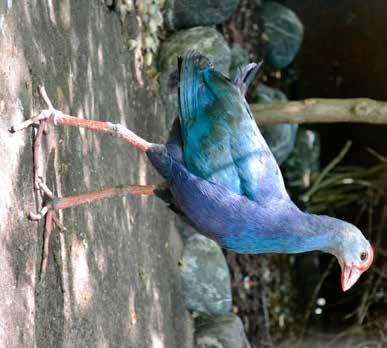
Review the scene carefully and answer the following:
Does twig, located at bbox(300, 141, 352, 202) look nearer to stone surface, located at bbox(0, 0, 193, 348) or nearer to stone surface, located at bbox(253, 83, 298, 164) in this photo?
stone surface, located at bbox(253, 83, 298, 164)

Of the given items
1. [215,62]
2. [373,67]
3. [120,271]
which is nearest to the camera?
[120,271]

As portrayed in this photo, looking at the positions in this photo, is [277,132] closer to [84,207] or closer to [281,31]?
[281,31]

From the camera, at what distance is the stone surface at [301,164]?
646cm

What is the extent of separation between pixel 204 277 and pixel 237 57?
6.02ft

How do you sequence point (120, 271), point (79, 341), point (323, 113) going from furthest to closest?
point (323, 113) → point (120, 271) → point (79, 341)

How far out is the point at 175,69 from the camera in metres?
4.97

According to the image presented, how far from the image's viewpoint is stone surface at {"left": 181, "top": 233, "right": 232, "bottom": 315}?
17.1 ft

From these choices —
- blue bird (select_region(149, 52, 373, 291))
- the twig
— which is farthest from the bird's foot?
the twig

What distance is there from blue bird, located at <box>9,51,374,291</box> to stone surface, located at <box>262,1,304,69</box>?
9.65ft

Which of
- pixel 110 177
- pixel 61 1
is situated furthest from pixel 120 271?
pixel 61 1

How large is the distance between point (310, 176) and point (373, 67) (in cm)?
117

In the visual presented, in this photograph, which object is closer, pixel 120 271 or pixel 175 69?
pixel 120 271

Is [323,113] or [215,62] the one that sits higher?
[215,62]

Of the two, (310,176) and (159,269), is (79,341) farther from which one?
(310,176)
